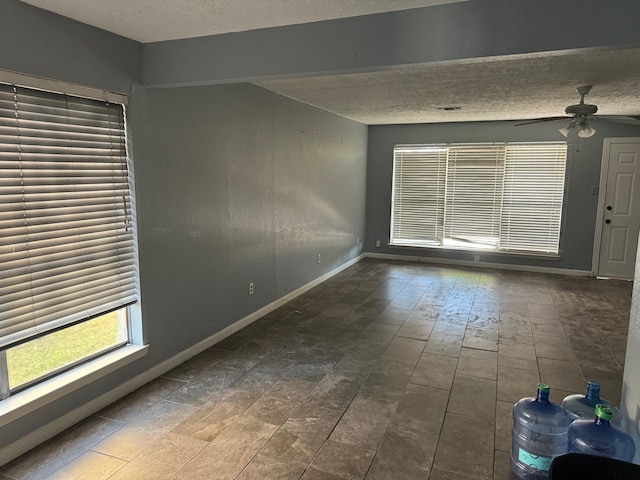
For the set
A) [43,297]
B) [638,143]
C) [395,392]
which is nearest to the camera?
[43,297]

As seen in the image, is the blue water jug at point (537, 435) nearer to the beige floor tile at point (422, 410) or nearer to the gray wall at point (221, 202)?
the beige floor tile at point (422, 410)

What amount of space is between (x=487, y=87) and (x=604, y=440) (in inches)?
129

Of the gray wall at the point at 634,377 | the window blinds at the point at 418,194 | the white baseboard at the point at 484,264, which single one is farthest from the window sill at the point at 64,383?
the window blinds at the point at 418,194

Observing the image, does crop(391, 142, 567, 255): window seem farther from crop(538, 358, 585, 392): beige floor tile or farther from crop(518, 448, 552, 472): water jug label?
crop(518, 448, 552, 472): water jug label

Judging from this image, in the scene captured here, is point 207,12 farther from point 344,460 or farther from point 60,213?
point 344,460

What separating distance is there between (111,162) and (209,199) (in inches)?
38.1

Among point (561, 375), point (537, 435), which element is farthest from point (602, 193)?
point (537, 435)

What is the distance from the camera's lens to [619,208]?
20.4 ft

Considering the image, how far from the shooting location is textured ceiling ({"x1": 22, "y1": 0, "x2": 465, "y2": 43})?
6.81ft

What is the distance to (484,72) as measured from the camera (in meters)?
3.46

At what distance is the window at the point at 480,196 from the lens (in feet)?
21.7

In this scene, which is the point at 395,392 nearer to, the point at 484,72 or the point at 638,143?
the point at 484,72

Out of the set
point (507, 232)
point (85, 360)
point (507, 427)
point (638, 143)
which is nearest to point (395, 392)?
point (507, 427)

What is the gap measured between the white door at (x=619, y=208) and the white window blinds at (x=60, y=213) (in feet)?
21.4
